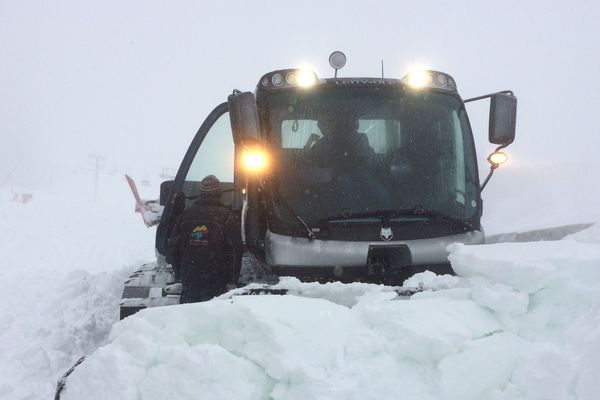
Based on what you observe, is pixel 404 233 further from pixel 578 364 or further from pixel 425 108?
pixel 578 364

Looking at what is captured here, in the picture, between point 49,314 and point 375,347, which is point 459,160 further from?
point 49,314

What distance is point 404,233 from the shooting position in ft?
13.3

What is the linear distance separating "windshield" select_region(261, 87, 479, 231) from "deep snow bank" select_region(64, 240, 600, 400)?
162 cm

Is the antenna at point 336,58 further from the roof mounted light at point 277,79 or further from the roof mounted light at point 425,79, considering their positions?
the roof mounted light at point 277,79

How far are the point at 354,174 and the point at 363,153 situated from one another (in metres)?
0.19

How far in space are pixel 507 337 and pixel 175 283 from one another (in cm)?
288

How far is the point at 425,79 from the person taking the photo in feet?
14.3

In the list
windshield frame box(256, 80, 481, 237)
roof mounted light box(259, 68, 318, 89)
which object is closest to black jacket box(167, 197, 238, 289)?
windshield frame box(256, 80, 481, 237)

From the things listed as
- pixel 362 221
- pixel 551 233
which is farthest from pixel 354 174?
pixel 551 233

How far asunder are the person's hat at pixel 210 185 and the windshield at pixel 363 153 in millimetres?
578

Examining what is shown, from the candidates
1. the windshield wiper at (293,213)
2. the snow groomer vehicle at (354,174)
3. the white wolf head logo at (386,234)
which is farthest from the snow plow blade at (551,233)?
the windshield wiper at (293,213)

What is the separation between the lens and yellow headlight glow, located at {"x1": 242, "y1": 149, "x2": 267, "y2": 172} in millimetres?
4047

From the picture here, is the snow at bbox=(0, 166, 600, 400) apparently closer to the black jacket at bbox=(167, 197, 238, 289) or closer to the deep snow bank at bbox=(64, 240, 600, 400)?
the deep snow bank at bbox=(64, 240, 600, 400)

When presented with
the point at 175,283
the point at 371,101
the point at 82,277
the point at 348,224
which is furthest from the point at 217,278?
the point at 82,277
